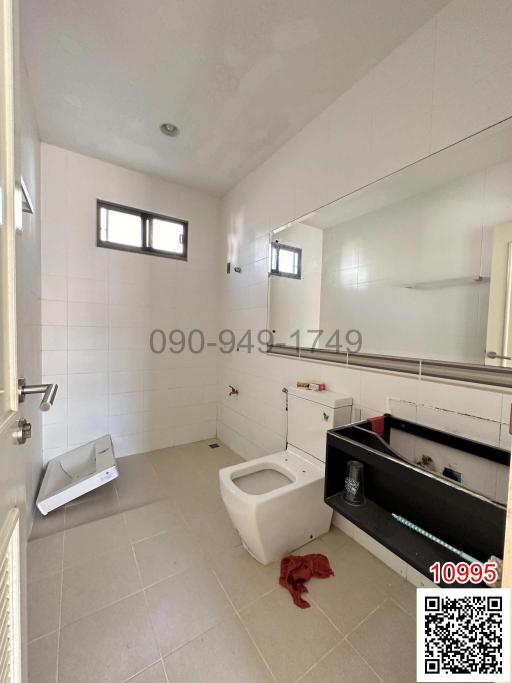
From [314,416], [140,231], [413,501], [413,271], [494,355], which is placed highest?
[140,231]

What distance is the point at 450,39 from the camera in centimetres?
113

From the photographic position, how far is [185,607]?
1.19 meters

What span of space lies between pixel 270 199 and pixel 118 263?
4.68 feet

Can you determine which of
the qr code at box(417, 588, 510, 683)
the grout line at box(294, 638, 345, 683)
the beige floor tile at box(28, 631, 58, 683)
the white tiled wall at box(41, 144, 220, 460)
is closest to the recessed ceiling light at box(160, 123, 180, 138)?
the white tiled wall at box(41, 144, 220, 460)

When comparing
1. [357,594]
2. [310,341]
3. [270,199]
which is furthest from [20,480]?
[270,199]

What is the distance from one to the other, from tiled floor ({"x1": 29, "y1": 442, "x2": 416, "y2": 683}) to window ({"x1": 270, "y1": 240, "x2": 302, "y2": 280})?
5.93 feet

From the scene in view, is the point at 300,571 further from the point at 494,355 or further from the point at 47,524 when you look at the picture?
the point at 47,524

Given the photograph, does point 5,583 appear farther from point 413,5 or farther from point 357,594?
point 413,5

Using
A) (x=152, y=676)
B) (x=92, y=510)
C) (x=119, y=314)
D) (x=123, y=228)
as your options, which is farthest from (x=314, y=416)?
(x=123, y=228)

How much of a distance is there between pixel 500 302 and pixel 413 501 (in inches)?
35.7

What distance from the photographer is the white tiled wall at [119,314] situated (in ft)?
7.13

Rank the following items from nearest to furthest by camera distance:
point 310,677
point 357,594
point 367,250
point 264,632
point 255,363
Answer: point 310,677 → point 264,632 → point 357,594 → point 367,250 → point 255,363

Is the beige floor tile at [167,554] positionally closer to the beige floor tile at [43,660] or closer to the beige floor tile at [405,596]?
the beige floor tile at [43,660]

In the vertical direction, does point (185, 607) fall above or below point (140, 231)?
below
